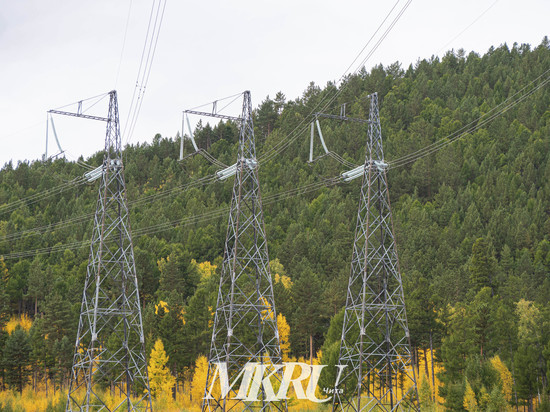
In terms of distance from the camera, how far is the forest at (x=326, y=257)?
68.9 m

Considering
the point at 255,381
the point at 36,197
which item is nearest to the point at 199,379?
the point at 255,381

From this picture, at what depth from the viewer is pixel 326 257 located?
4564 inches

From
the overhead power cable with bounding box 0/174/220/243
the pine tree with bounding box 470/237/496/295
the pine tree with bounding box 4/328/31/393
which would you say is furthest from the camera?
the overhead power cable with bounding box 0/174/220/243

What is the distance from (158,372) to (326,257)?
1931 inches

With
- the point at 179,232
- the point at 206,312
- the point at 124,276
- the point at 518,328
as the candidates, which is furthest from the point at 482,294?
the point at 179,232

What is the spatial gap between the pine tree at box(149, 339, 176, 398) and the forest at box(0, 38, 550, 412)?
232 mm

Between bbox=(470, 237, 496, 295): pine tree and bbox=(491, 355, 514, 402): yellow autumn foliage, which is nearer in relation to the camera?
bbox=(491, 355, 514, 402): yellow autumn foliage

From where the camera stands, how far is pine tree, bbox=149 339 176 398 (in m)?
71.9

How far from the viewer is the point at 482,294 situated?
79.4 metres

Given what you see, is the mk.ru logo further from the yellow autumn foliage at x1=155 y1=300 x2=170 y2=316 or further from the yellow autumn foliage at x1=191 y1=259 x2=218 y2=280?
the yellow autumn foliage at x1=191 y1=259 x2=218 y2=280

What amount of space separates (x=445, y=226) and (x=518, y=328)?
6641 cm

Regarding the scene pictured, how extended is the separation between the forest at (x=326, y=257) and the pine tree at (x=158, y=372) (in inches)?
9.1

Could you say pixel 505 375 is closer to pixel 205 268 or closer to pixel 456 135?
pixel 205 268

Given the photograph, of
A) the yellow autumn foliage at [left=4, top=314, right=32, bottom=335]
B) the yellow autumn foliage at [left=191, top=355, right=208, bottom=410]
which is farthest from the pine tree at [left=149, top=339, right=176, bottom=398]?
the yellow autumn foliage at [left=4, top=314, right=32, bottom=335]
